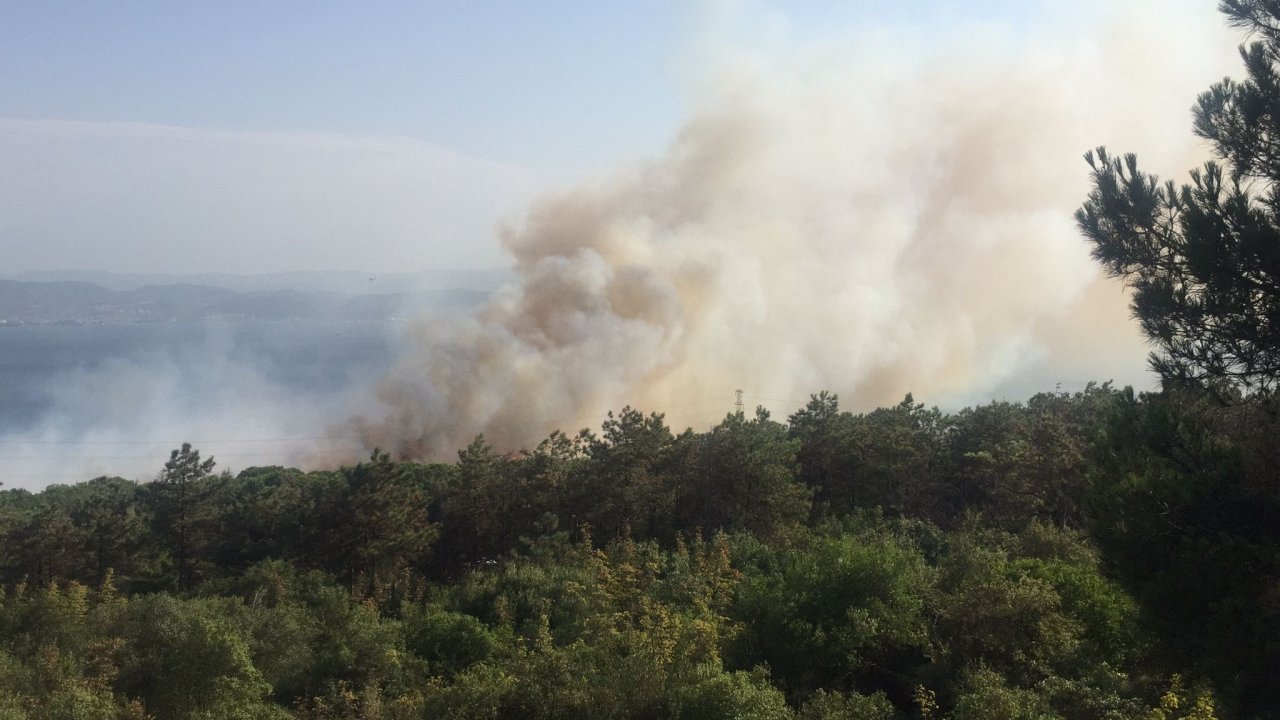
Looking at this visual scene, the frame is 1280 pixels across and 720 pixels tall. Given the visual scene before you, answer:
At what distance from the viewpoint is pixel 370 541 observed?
26906 mm

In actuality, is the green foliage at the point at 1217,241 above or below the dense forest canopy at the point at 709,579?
above

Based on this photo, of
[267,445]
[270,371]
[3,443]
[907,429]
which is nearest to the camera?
[907,429]

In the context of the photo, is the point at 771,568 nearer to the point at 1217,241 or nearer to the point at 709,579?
the point at 709,579

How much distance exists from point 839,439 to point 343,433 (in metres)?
40.7

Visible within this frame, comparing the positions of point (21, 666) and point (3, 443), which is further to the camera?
point (3, 443)

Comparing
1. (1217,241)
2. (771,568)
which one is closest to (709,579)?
(771,568)

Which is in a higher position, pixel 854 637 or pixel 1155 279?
pixel 1155 279

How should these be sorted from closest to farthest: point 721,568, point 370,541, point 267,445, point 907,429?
point 721,568
point 370,541
point 907,429
point 267,445

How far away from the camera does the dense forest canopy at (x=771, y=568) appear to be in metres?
10.1

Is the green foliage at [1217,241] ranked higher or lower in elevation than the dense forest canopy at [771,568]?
higher

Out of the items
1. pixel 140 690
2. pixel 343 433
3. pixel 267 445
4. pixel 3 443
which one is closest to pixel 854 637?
pixel 140 690

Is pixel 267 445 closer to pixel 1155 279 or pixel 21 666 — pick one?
pixel 21 666

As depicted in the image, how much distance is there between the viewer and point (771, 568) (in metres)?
21.0

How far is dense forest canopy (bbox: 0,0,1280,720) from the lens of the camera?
10102mm
